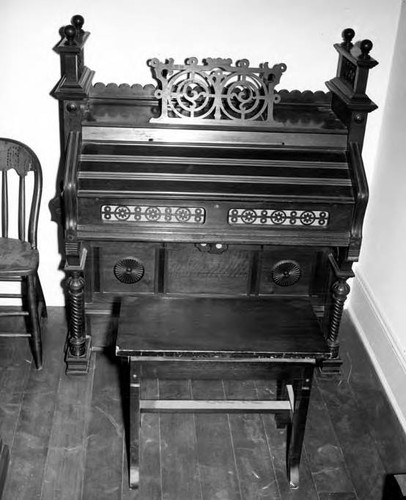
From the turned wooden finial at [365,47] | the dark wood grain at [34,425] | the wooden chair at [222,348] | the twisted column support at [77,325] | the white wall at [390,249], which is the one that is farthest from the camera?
the white wall at [390,249]

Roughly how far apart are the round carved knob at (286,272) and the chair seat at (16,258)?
3.67 feet

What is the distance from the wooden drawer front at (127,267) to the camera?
3207 mm

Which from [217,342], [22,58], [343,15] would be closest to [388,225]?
[343,15]

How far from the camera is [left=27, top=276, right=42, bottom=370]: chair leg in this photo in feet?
10.2

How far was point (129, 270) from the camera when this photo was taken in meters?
3.23

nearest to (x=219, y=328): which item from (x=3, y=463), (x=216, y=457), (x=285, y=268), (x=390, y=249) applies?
(x=216, y=457)

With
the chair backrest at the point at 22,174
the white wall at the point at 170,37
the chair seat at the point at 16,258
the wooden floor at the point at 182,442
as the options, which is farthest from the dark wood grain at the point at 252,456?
the white wall at the point at 170,37

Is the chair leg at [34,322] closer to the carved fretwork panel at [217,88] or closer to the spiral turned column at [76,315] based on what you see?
the spiral turned column at [76,315]

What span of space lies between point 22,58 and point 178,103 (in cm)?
81

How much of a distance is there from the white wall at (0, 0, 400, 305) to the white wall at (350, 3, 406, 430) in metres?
0.17

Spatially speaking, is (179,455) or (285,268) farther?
(285,268)

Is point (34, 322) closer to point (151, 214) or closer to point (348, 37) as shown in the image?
point (151, 214)

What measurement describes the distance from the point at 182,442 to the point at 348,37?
191 centimetres

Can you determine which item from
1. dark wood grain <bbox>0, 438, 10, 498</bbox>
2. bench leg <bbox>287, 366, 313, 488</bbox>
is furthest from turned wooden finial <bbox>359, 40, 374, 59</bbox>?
dark wood grain <bbox>0, 438, 10, 498</bbox>
